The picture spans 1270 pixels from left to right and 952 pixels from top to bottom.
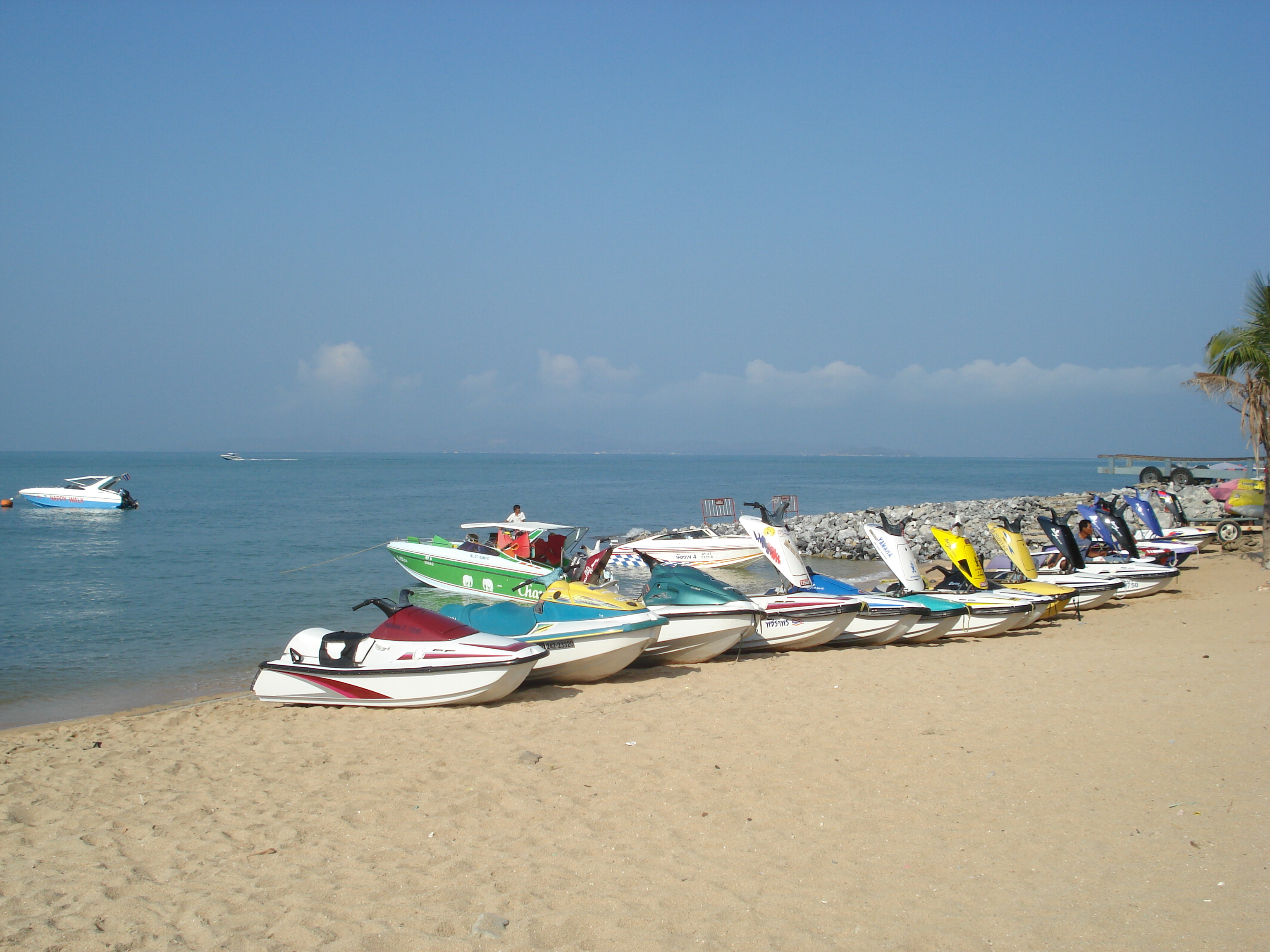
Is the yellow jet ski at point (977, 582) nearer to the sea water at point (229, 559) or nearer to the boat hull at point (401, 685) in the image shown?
the sea water at point (229, 559)

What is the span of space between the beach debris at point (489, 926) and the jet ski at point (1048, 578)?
488 inches

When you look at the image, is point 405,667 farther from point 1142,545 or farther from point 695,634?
point 1142,545

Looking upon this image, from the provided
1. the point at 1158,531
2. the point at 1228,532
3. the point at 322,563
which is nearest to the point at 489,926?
the point at 1158,531

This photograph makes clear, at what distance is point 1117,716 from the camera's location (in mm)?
8227

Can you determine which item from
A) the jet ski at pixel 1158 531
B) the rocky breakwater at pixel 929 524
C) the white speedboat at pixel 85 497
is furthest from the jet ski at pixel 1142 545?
the white speedboat at pixel 85 497

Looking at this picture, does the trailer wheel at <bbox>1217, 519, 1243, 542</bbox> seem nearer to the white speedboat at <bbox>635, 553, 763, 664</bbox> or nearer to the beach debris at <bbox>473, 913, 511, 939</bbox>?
the white speedboat at <bbox>635, 553, 763, 664</bbox>

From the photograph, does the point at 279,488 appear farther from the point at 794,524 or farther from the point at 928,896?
the point at 928,896

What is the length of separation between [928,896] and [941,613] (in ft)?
27.7

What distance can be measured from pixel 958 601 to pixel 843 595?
6.36 feet

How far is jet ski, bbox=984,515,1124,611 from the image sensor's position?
47.8ft

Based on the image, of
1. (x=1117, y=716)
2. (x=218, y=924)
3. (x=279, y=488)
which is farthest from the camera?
(x=279, y=488)

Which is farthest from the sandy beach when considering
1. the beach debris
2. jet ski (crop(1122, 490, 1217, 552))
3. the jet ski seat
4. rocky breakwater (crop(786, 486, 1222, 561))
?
rocky breakwater (crop(786, 486, 1222, 561))

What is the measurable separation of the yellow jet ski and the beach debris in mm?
10828

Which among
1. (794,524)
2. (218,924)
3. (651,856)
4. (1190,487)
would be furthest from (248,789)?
(1190,487)
